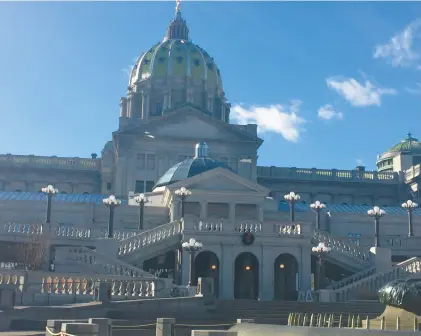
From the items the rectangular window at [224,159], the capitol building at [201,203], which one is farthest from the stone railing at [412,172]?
the rectangular window at [224,159]

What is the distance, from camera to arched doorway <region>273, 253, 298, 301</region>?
4478 cm

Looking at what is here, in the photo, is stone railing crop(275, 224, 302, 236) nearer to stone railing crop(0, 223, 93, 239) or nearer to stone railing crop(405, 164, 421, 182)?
stone railing crop(0, 223, 93, 239)

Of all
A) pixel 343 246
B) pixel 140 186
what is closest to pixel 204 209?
pixel 343 246

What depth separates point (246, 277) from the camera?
155 ft

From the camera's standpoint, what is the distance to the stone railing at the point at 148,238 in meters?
41.1

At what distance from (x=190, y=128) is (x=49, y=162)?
24.5m

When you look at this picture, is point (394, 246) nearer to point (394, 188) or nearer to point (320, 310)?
point (320, 310)

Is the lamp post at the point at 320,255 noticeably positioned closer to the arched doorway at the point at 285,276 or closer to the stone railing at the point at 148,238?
the arched doorway at the point at 285,276

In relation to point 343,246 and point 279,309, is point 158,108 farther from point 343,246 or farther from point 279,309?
point 279,309

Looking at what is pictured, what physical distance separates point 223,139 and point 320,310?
1923 inches

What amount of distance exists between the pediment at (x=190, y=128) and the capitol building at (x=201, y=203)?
143 millimetres

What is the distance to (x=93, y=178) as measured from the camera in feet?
300

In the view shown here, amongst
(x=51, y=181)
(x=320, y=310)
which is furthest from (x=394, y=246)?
(x=51, y=181)

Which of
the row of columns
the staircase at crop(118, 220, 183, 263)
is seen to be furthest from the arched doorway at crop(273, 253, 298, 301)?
the row of columns
